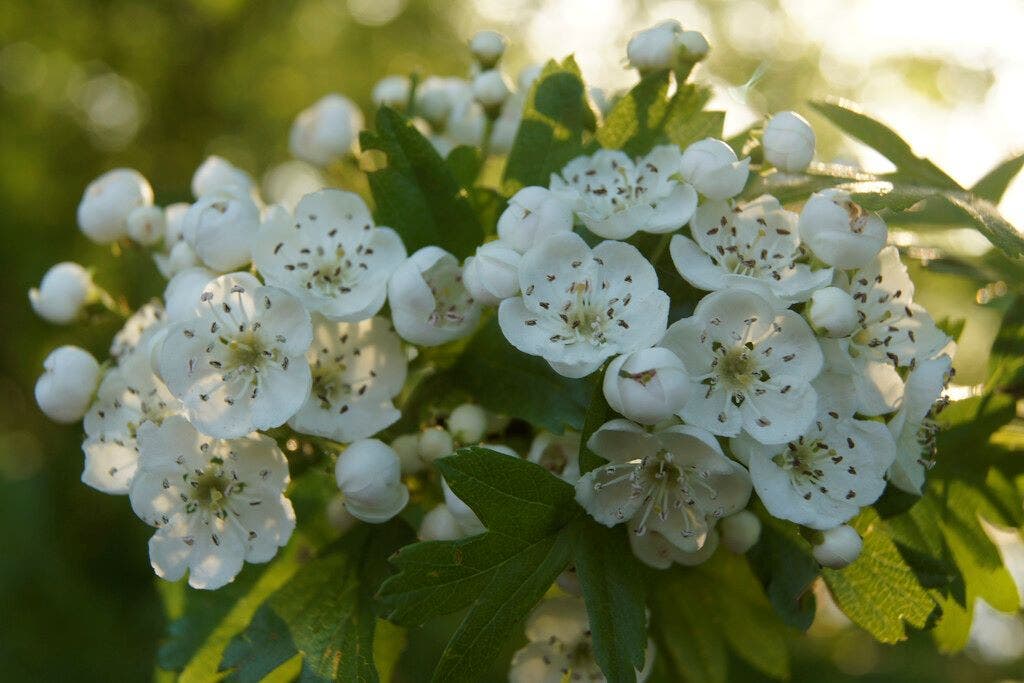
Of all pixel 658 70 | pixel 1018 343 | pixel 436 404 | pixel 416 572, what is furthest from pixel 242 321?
pixel 1018 343

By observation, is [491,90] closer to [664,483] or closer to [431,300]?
[431,300]

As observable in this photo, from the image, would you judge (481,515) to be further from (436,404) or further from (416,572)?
(436,404)

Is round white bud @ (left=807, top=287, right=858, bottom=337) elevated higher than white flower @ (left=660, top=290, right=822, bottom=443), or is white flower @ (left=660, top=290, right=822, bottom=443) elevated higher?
round white bud @ (left=807, top=287, right=858, bottom=337)

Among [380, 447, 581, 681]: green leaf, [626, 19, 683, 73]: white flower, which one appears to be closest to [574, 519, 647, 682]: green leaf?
[380, 447, 581, 681]: green leaf

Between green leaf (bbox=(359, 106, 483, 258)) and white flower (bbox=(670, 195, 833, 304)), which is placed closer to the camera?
white flower (bbox=(670, 195, 833, 304))

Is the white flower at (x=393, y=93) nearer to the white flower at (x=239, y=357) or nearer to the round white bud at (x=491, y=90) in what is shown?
the round white bud at (x=491, y=90)

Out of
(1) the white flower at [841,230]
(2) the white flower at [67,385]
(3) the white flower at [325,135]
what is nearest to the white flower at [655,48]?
(1) the white flower at [841,230]

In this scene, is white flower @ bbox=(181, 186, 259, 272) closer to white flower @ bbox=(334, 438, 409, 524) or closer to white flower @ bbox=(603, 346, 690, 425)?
white flower @ bbox=(334, 438, 409, 524)
